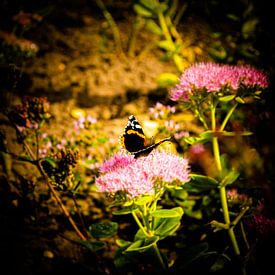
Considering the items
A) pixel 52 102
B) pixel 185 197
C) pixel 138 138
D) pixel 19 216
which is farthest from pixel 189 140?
pixel 52 102

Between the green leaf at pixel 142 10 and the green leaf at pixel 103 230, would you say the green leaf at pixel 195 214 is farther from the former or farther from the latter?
the green leaf at pixel 142 10

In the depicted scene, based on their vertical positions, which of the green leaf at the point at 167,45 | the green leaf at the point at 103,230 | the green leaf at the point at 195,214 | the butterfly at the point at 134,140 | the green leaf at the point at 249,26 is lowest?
the green leaf at the point at 195,214

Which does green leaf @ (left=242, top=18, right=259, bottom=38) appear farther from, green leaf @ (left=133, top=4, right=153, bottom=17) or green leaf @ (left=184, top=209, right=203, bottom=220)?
green leaf @ (left=184, top=209, right=203, bottom=220)

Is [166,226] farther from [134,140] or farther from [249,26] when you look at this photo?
[249,26]

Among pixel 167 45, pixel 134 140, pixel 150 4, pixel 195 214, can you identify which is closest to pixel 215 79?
pixel 134 140

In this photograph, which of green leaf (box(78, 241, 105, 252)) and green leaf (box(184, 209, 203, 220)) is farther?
green leaf (box(184, 209, 203, 220))

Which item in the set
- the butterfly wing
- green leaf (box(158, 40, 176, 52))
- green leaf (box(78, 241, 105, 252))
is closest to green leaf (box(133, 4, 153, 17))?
green leaf (box(158, 40, 176, 52))

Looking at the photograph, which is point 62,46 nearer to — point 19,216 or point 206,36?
point 206,36

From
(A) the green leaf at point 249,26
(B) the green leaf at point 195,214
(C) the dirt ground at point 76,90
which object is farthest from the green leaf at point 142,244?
(A) the green leaf at point 249,26

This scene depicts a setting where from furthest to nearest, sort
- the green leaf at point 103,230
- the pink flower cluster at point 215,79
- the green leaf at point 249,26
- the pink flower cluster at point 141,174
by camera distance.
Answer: the green leaf at point 249,26 → the pink flower cluster at point 215,79 → the green leaf at point 103,230 → the pink flower cluster at point 141,174
